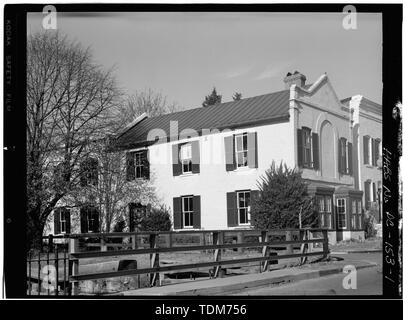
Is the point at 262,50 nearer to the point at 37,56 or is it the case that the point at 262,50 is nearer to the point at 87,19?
the point at 87,19

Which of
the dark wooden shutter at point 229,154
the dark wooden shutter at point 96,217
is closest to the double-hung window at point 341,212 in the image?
the dark wooden shutter at point 229,154

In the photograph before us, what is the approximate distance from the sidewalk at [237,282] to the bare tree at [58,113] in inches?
64.9

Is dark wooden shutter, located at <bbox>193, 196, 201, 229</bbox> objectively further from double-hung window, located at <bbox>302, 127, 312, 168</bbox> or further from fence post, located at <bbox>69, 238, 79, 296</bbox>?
fence post, located at <bbox>69, 238, 79, 296</bbox>

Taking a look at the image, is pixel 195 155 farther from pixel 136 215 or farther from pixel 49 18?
pixel 49 18

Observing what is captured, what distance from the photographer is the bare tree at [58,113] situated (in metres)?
6.52

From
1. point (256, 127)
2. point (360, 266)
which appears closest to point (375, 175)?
point (360, 266)

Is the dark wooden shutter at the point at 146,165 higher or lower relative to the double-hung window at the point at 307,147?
lower

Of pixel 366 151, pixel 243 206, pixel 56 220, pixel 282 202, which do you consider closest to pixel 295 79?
pixel 366 151

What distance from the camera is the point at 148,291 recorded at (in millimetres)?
6727

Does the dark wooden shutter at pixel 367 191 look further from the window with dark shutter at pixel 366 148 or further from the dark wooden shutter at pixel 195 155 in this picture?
the dark wooden shutter at pixel 195 155

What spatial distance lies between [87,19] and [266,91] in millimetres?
2746

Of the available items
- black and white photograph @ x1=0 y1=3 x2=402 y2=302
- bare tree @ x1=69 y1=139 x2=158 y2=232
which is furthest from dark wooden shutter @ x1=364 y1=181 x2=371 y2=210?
bare tree @ x1=69 y1=139 x2=158 y2=232

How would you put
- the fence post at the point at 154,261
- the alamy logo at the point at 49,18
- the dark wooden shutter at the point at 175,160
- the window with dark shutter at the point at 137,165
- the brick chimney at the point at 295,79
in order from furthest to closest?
the fence post at the point at 154,261 → the window with dark shutter at the point at 137,165 → the dark wooden shutter at the point at 175,160 → the brick chimney at the point at 295,79 → the alamy logo at the point at 49,18

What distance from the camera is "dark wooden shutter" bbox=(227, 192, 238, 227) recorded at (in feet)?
34.7
